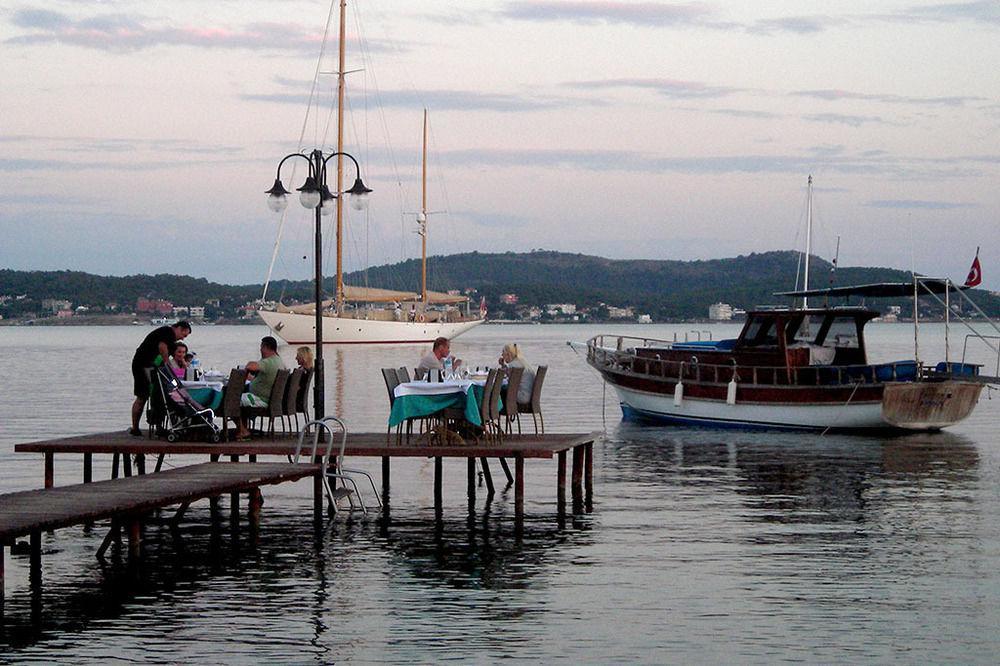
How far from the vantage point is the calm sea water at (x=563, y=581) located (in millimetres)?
9539

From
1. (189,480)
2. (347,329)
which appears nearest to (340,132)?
(347,329)

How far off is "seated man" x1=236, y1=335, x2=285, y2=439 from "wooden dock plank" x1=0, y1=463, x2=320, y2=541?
158cm

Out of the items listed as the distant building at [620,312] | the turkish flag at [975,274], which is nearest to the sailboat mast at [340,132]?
the turkish flag at [975,274]

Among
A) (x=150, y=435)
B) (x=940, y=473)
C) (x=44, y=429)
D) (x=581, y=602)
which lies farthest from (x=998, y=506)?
(x=44, y=429)

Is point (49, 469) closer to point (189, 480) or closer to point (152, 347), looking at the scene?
point (152, 347)

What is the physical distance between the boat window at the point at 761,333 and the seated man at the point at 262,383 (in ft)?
51.0

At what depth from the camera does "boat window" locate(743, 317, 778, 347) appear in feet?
99.3

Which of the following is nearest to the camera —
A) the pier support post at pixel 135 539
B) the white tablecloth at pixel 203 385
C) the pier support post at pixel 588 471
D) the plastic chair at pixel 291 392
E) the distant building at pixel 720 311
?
the pier support post at pixel 135 539

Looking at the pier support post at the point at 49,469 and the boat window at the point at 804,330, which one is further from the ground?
the boat window at the point at 804,330

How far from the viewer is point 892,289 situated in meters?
30.0

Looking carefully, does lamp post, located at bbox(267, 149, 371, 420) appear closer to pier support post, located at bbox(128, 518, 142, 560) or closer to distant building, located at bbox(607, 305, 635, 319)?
pier support post, located at bbox(128, 518, 142, 560)

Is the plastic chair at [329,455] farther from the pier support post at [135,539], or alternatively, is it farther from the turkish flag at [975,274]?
the turkish flag at [975,274]

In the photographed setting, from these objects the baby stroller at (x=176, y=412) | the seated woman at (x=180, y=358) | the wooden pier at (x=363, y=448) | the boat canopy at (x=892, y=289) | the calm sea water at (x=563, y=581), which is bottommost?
the calm sea water at (x=563, y=581)

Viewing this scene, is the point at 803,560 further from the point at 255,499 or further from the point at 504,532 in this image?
the point at 255,499
